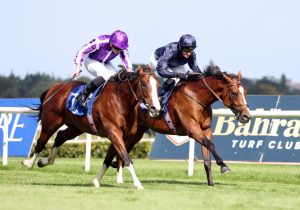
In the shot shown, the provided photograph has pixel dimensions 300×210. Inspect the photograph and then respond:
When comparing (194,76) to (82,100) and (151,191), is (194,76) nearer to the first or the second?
(82,100)

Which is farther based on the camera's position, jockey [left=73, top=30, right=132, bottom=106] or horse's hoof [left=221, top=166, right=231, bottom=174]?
jockey [left=73, top=30, right=132, bottom=106]

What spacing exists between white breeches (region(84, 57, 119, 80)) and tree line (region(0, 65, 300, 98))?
27919mm

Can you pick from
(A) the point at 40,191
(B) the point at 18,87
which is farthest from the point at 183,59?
(B) the point at 18,87

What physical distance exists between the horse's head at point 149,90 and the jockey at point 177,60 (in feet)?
4.45

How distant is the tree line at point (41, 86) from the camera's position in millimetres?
39250

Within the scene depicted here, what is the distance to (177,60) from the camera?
1119 cm

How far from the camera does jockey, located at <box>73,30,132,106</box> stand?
10.2 metres

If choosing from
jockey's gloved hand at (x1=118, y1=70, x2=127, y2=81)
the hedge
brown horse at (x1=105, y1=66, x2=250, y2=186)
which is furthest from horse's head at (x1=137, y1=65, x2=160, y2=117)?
the hedge

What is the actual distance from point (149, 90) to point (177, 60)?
191 cm

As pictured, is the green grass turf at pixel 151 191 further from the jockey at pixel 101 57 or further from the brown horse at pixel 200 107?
the jockey at pixel 101 57

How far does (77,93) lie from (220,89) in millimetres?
1717

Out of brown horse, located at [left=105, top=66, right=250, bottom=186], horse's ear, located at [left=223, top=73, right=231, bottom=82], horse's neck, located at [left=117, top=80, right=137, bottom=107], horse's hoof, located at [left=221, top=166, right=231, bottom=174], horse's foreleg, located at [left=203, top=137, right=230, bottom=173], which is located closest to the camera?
horse's neck, located at [left=117, top=80, right=137, bottom=107]

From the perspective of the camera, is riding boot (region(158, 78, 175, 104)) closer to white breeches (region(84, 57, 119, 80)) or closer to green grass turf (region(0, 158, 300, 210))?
white breeches (region(84, 57, 119, 80))

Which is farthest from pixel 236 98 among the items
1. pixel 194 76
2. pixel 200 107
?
pixel 194 76
